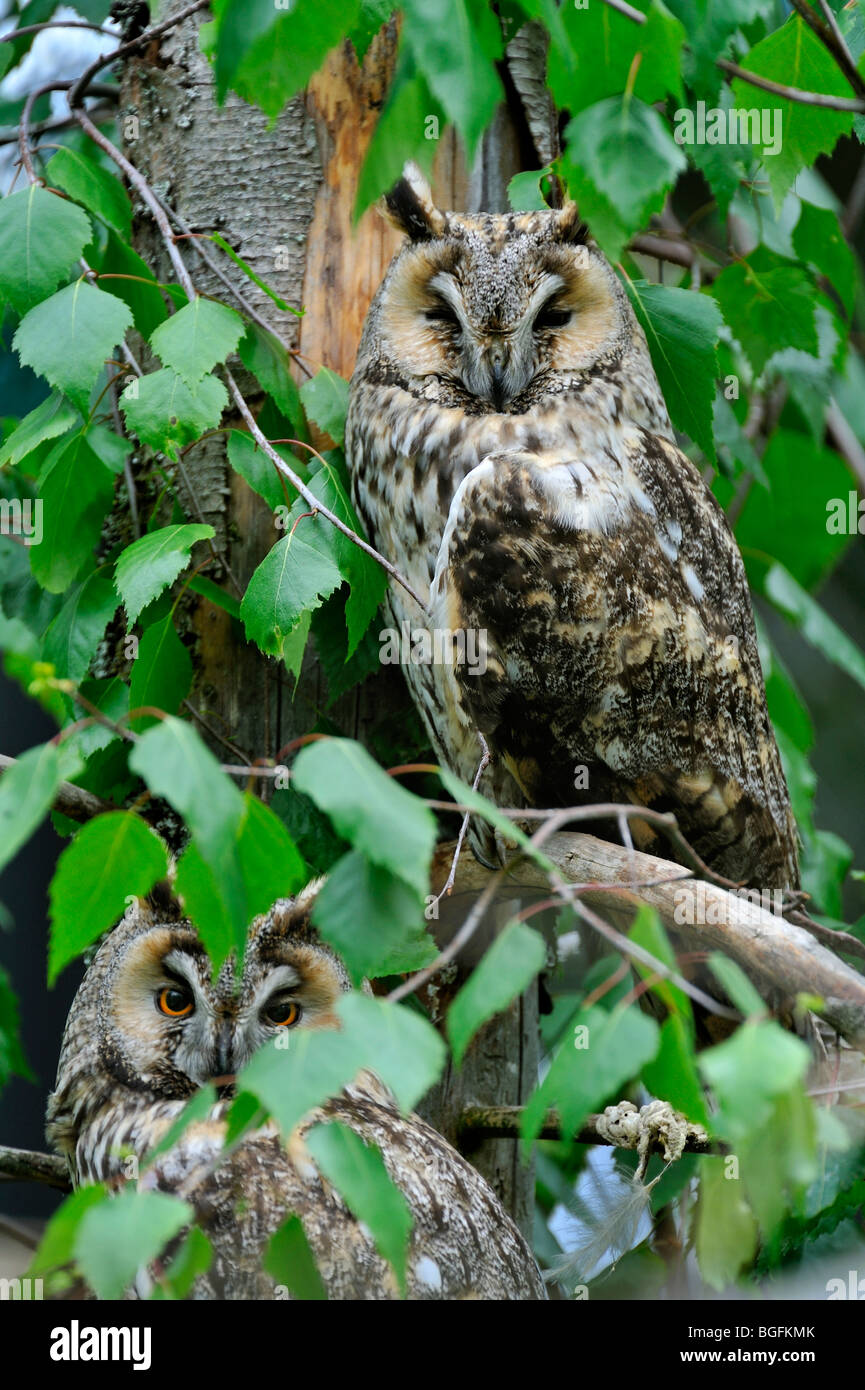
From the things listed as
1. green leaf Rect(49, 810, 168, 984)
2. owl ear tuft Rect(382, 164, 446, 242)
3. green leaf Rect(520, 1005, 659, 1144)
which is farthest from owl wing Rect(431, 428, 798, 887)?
green leaf Rect(520, 1005, 659, 1144)

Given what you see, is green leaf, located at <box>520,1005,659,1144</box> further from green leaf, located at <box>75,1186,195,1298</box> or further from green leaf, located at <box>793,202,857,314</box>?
green leaf, located at <box>793,202,857,314</box>

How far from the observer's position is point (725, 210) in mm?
2107

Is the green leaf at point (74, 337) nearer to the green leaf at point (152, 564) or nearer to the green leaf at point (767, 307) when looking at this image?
the green leaf at point (152, 564)

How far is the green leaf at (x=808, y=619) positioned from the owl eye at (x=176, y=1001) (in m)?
1.53

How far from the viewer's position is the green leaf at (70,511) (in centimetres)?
171

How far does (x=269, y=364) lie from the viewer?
1.89 metres

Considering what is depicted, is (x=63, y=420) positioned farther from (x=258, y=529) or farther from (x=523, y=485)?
(x=523, y=485)

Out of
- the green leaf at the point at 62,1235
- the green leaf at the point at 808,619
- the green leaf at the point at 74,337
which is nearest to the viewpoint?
the green leaf at the point at 62,1235

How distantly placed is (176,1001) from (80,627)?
0.57 metres

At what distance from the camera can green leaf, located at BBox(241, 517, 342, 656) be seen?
1.52 meters

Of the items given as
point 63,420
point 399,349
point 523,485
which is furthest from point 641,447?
point 63,420

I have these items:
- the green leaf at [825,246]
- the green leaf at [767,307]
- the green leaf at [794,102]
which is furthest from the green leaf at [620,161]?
the green leaf at [825,246]

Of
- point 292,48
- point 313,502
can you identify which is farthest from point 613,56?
point 313,502
